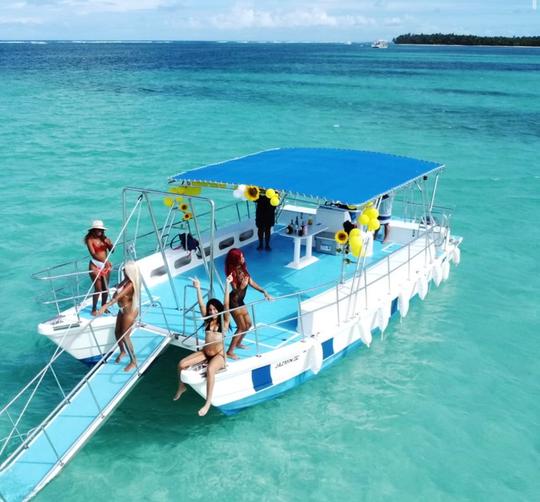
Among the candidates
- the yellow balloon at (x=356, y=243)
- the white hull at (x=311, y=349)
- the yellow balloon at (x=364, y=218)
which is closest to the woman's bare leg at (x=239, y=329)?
the white hull at (x=311, y=349)

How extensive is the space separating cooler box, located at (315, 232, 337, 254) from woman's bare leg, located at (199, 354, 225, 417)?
5106mm

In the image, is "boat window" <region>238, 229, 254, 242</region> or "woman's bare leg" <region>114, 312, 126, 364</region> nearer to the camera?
"woman's bare leg" <region>114, 312, 126, 364</region>

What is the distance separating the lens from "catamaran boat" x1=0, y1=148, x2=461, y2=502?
25.0 ft

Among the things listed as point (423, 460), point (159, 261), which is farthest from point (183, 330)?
point (423, 460)

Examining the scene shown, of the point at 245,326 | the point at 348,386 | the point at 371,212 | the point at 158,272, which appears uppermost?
the point at 371,212

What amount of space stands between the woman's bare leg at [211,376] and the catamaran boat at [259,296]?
0.11 meters

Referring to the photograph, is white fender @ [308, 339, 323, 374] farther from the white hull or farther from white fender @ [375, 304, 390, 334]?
white fender @ [375, 304, 390, 334]

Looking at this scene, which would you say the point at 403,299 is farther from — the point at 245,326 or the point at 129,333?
the point at 129,333

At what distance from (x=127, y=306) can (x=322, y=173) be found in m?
4.45

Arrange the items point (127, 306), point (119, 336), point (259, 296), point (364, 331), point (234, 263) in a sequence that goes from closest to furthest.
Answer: point (127, 306), point (234, 263), point (119, 336), point (364, 331), point (259, 296)

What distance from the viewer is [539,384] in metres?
10.1

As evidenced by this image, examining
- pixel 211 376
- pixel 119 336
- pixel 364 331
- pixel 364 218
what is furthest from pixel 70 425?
pixel 364 218

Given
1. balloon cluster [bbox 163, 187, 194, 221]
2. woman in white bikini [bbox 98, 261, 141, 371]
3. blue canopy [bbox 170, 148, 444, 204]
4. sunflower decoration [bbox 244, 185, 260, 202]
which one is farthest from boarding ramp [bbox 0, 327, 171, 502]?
sunflower decoration [bbox 244, 185, 260, 202]

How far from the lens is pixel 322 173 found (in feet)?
34.3
